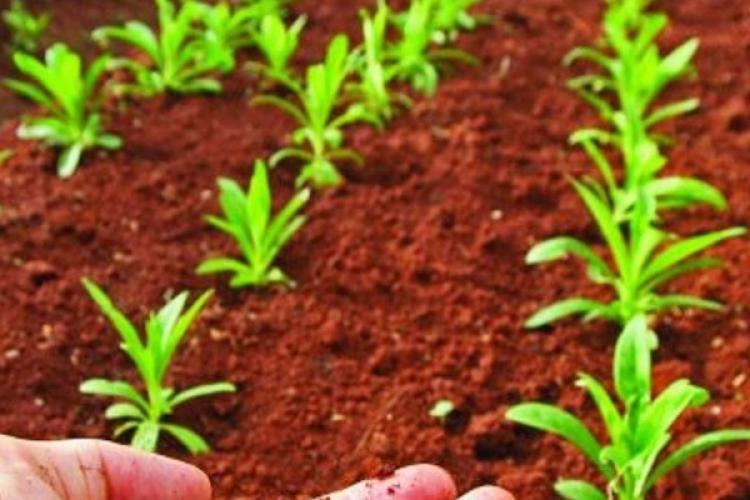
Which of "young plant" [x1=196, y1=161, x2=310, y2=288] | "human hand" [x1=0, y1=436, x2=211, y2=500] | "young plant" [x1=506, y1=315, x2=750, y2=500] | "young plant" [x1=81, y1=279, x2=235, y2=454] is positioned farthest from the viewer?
"young plant" [x1=196, y1=161, x2=310, y2=288]

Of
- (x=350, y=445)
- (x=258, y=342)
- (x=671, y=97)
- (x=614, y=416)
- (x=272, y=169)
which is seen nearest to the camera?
(x=614, y=416)

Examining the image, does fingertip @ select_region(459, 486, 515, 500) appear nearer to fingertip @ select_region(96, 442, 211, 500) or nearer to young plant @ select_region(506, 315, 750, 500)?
young plant @ select_region(506, 315, 750, 500)

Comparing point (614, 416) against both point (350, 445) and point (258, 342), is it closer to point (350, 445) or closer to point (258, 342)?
point (350, 445)

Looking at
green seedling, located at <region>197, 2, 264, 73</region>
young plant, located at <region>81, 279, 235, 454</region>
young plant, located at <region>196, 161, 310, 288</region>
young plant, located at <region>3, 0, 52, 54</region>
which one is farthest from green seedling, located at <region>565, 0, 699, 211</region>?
young plant, located at <region>3, 0, 52, 54</region>

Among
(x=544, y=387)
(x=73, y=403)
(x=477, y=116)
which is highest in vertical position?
(x=477, y=116)

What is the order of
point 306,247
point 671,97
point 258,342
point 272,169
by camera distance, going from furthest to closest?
point 671,97 < point 272,169 < point 306,247 < point 258,342

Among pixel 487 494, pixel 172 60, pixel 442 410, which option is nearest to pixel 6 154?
pixel 172 60

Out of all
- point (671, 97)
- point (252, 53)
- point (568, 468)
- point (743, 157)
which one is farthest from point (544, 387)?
point (252, 53)
